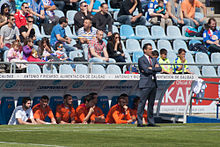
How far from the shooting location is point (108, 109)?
15.5 metres

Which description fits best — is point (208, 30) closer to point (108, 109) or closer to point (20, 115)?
point (108, 109)

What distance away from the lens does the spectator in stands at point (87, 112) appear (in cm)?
1448

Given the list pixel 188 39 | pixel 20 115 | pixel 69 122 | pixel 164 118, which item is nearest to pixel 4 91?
pixel 20 115

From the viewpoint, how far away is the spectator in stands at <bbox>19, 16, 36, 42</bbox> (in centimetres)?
1733

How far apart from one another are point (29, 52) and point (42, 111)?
7.40ft

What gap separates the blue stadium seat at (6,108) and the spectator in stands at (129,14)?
26.1ft

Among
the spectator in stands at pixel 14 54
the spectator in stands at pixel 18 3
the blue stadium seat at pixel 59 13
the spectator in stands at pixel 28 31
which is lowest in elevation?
the spectator in stands at pixel 14 54

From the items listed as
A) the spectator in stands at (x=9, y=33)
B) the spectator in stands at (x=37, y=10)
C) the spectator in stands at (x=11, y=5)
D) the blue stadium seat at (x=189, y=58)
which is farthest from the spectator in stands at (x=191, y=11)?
the spectator in stands at (x=9, y=33)

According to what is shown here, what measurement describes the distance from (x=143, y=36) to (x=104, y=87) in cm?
540

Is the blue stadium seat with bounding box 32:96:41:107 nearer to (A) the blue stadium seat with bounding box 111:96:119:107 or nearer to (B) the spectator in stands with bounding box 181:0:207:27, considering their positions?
(A) the blue stadium seat with bounding box 111:96:119:107

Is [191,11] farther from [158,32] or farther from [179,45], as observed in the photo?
[179,45]

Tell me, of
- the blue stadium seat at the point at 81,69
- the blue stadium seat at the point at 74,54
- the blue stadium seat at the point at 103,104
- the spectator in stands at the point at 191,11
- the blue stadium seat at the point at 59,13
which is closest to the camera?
the blue stadium seat at the point at 103,104

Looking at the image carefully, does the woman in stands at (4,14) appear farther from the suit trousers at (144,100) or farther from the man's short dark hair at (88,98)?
the suit trousers at (144,100)

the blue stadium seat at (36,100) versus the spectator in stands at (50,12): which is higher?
the spectator in stands at (50,12)
